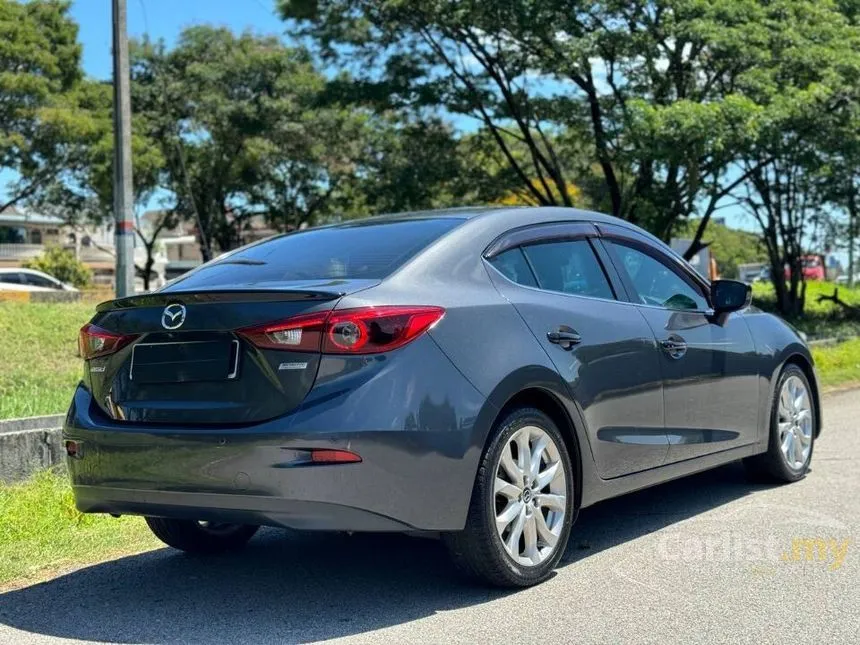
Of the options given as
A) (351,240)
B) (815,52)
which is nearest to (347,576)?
(351,240)

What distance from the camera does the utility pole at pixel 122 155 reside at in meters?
11.6

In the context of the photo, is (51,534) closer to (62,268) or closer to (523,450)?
(523,450)

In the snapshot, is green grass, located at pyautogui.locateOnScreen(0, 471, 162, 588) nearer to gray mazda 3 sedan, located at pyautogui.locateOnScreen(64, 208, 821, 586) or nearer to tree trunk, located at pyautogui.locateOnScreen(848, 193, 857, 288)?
gray mazda 3 sedan, located at pyautogui.locateOnScreen(64, 208, 821, 586)

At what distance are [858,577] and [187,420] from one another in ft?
9.91

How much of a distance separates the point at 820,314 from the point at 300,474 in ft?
75.5

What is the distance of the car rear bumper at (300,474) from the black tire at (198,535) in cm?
85

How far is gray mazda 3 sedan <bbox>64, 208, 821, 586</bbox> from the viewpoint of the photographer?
12.7 ft

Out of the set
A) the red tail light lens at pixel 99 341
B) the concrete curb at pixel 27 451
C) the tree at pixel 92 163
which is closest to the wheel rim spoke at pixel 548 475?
the red tail light lens at pixel 99 341

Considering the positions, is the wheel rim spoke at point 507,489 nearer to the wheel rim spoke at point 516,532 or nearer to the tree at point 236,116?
the wheel rim spoke at point 516,532

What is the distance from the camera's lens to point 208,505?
3980mm

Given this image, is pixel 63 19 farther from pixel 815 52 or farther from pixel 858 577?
pixel 858 577

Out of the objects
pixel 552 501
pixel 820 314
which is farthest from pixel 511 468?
pixel 820 314

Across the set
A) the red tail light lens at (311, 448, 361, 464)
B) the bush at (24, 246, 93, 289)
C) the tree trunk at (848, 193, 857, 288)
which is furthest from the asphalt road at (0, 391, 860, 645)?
the bush at (24, 246, 93, 289)

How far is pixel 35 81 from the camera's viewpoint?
2783cm
